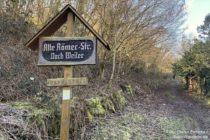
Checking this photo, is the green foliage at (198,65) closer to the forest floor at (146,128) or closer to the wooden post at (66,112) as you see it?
the forest floor at (146,128)

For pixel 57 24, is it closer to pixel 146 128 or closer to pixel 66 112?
pixel 66 112

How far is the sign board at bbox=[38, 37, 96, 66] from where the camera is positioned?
17.1 ft

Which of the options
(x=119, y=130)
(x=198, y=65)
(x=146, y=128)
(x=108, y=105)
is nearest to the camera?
(x=119, y=130)

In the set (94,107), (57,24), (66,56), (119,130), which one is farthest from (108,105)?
(66,56)

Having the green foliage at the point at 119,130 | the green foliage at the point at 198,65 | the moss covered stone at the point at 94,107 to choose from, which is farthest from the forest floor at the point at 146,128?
the green foliage at the point at 198,65

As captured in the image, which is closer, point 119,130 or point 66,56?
point 66,56

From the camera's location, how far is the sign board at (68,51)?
5.22 meters

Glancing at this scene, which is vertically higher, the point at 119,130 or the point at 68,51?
the point at 68,51

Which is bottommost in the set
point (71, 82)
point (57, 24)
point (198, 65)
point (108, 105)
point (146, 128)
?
point (146, 128)

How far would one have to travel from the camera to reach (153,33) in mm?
16750

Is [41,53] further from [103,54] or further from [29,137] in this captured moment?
[103,54]

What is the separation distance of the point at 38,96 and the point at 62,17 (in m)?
3.24

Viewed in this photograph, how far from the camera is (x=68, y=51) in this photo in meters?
5.25

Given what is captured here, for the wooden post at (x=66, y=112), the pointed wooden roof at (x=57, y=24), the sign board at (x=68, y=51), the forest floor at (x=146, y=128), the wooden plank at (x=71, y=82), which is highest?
the pointed wooden roof at (x=57, y=24)
